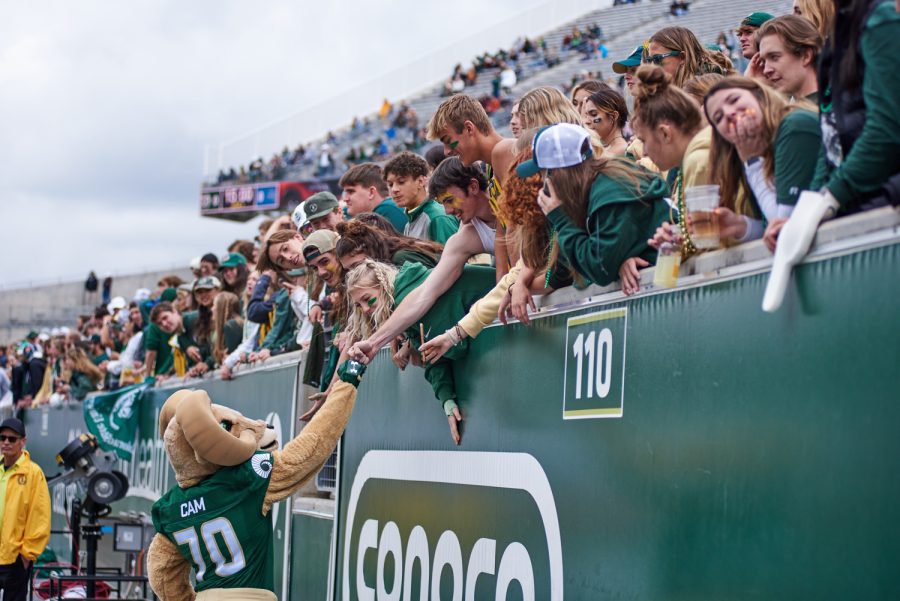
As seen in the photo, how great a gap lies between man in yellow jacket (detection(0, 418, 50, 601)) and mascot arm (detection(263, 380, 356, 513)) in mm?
5873

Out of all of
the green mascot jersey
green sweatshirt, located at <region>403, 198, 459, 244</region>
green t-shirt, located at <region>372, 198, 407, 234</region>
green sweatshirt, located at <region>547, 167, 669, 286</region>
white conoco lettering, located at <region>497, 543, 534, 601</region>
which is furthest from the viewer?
green t-shirt, located at <region>372, 198, 407, 234</region>

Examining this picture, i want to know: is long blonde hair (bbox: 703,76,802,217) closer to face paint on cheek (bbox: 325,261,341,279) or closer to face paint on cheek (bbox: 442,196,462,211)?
face paint on cheek (bbox: 442,196,462,211)

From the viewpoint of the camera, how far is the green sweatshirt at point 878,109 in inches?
117

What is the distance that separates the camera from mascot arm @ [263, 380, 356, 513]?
620 centimetres

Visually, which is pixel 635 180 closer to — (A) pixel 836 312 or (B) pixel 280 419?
(A) pixel 836 312

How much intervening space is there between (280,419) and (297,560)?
3.59 feet

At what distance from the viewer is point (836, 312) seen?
3096 mm

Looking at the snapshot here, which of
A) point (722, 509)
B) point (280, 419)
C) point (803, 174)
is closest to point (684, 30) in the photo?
point (803, 174)

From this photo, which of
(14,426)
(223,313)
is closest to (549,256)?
(223,313)

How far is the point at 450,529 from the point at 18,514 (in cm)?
689

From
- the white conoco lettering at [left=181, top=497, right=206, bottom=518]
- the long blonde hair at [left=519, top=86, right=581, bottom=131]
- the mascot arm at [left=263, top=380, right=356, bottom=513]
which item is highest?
the long blonde hair at [left=519, top=86, right=581, bottom=131]

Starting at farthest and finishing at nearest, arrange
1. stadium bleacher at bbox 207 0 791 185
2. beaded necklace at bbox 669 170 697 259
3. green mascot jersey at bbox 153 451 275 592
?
stadium bleacher at bbox 207 0 791 185 < green mascot jersey at bbox 153 451 275 592 < beaded necklace at bbox 669 170 697 259

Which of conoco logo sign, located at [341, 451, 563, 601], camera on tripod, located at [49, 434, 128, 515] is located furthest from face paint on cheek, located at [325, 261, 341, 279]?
camera on tripod, located at [49, 434, 128, 515]

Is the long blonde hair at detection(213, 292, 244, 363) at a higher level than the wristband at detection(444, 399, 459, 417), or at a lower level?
higher
